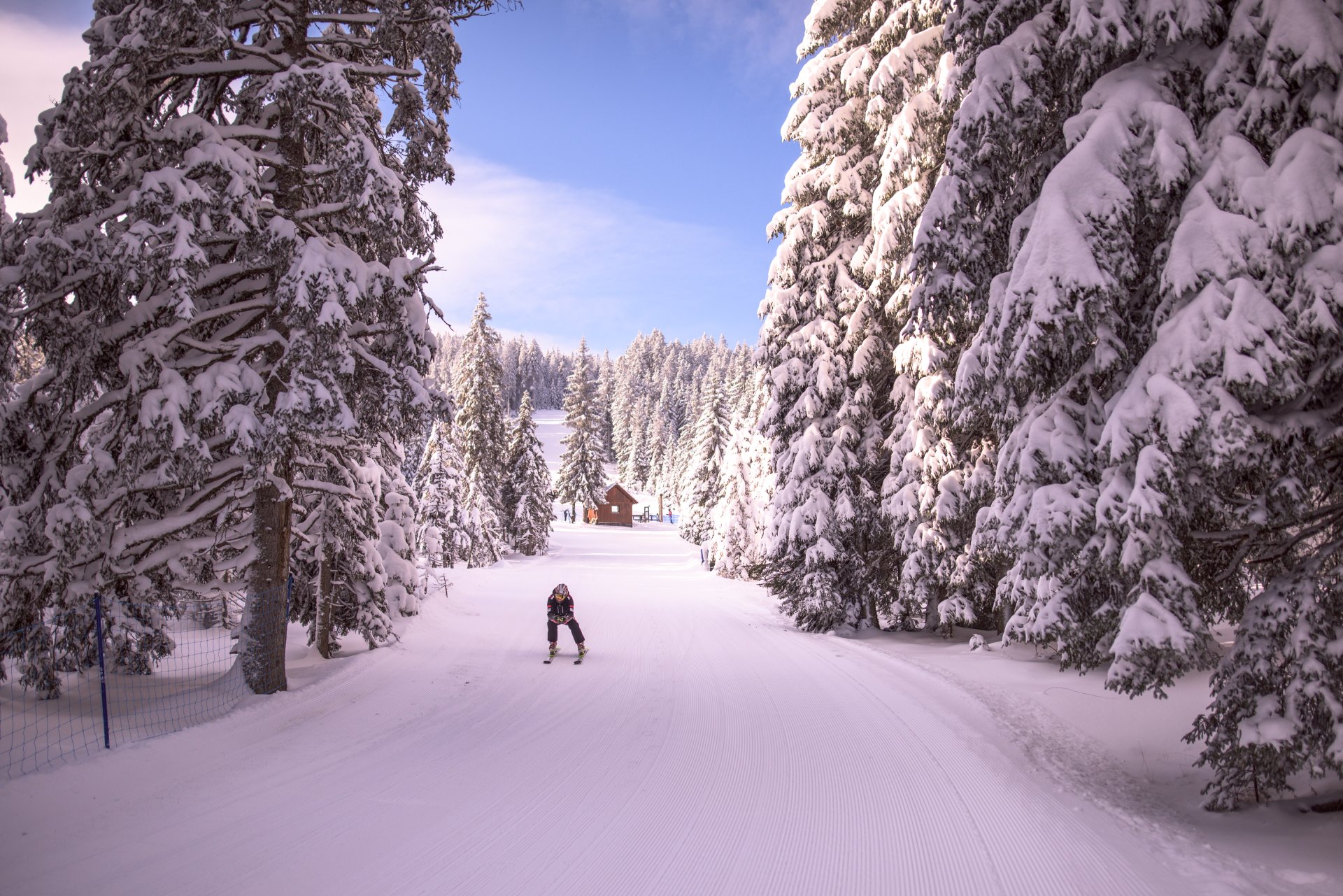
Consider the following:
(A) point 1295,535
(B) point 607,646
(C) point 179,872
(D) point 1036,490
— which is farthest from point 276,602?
(A) point 1295,535

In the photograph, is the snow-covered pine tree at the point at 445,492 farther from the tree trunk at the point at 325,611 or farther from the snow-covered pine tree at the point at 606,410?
the snow-covered pine tree at the point at 606,410

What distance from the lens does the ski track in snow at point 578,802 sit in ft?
14.7

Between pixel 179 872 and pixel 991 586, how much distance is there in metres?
13.2

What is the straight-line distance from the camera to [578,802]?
5.68 meters

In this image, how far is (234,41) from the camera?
8.39 meters

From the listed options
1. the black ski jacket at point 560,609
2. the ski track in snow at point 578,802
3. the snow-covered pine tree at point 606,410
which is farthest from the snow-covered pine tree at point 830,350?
the snow-covered pine tree at point 606,410

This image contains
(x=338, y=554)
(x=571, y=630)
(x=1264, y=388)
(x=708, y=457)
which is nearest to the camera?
(x=1264, y=388)

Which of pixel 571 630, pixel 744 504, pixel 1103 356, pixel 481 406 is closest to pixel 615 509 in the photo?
pixel 481 406

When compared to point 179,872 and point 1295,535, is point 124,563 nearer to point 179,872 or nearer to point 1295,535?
point 179,872

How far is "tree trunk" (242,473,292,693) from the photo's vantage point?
8742mm

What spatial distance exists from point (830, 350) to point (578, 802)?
12102mm

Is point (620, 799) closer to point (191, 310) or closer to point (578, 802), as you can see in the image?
point (578, 802)

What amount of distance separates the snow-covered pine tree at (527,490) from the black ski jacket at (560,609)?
1244 inches

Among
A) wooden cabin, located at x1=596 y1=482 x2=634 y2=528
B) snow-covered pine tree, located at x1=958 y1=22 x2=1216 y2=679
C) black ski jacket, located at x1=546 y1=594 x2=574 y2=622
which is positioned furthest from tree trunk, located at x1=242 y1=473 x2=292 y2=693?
wooden cabin, located at x1=596 y1=482 x2=634 y2=528
